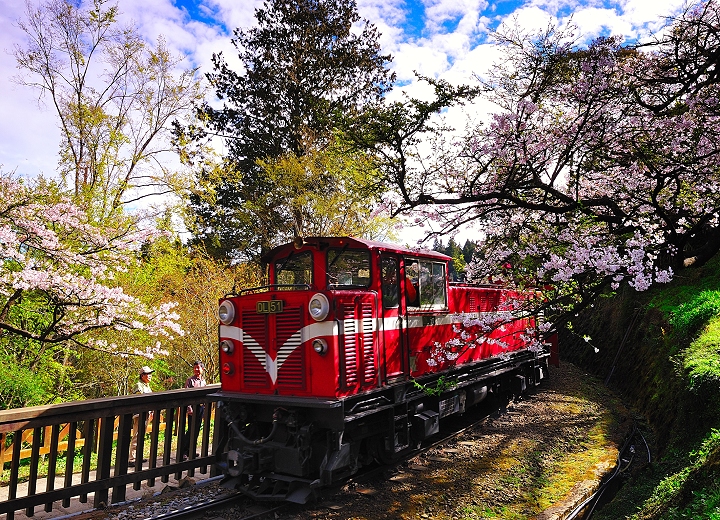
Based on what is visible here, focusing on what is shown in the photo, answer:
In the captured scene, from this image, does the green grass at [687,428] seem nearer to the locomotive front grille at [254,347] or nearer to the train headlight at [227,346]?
the locomotive front grille at [254,347]

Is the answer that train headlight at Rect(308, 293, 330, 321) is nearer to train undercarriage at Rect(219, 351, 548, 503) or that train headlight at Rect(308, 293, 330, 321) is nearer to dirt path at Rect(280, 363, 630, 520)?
train undercarriage at Rect(219, 351, 548, 503)

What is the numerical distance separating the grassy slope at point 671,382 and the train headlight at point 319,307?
4001mm

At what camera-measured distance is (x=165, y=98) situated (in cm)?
→ 1512

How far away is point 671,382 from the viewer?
877 centimetres

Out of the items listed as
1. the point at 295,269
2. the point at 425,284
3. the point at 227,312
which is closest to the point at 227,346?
the point at 227,312

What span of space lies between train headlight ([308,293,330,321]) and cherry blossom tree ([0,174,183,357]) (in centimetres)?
482

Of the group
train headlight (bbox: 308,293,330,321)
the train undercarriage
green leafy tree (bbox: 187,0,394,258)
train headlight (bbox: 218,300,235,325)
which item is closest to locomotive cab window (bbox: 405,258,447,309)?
the train undercarriage

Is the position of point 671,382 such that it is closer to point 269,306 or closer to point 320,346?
point 320,346

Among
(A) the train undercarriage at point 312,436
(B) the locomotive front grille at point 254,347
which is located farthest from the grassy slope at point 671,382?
(B) the locomotive front grille at point 254,347

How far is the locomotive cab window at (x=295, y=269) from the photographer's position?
7.08 meters

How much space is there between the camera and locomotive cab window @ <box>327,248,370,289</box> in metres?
6.90

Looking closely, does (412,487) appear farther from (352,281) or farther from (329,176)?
(329,176)

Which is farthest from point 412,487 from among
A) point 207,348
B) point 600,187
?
point 207,348

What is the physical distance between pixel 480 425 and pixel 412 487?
143 inches
